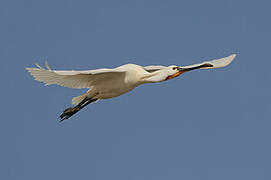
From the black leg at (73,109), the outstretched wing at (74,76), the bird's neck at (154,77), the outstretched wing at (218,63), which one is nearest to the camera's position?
the outstretched wing at (74,76)

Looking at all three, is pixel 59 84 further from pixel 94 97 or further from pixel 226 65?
pixel 226 65

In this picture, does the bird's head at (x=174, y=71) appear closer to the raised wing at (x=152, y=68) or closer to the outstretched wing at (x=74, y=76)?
the outstretched wing at (x=74, y=76)

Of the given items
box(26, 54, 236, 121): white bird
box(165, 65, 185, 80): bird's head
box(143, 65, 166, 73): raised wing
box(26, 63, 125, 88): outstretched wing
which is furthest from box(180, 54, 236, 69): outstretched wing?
box(26, 63, 125, 88): outstretched wing

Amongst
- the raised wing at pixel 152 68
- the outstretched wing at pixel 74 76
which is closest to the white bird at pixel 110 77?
the outstretched wing at pixel 74 76

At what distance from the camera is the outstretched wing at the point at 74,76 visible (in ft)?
54.2

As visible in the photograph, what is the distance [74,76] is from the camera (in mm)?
17203

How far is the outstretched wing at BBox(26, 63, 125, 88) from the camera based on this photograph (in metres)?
16.5

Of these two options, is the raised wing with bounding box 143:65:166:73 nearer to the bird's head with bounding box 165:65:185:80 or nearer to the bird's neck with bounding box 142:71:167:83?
the bird's neck with bounding box 142:71:167:83

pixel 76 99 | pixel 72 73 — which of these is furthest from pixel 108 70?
pixel 76 99

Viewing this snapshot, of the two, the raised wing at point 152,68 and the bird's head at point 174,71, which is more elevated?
the raised wing at point 152,68

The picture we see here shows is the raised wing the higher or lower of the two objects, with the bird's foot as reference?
higher

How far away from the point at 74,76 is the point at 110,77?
0.85 metres

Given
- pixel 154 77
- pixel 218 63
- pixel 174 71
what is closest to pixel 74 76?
pixel 154 77

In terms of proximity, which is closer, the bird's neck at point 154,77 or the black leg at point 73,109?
the bird's neck at point 154,77
